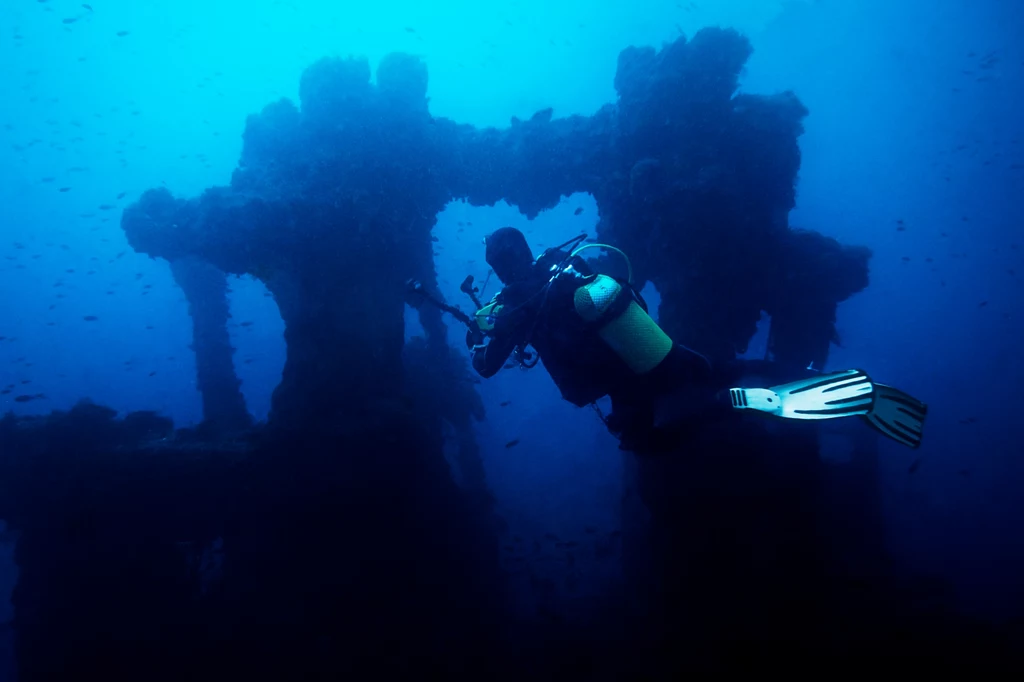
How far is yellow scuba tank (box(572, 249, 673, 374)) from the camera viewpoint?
415 cm

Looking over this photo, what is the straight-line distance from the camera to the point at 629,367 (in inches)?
174

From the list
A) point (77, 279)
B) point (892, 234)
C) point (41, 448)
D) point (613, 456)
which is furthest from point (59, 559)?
point (77, 279)

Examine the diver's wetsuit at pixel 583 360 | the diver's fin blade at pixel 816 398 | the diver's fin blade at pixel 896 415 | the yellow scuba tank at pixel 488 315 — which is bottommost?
the diver's fin blade at pixel 896 415

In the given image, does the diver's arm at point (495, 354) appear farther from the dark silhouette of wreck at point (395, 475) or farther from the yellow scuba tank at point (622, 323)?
the dark silhouette of wreck at point (395, 475)

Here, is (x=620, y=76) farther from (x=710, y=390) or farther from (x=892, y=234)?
(x=892, y=234)

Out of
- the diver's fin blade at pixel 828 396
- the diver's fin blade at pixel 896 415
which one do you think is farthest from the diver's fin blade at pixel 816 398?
the diver's fin blade at pixel 896 415

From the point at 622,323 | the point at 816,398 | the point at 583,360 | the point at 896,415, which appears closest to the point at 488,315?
the point at 583,360

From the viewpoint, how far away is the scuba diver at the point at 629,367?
3.96m

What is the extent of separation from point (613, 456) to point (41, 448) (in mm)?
26915

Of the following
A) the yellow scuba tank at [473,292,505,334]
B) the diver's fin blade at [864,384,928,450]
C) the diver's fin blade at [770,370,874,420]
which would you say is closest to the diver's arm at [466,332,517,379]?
the yellow scuba tank at [473,292,505,334]

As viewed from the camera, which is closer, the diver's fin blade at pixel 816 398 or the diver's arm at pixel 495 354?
the diver's fin blade at pixel 816 398

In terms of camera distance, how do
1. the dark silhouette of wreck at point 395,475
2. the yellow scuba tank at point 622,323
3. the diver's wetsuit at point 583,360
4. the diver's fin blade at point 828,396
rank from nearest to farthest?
the diver's fin blade at point 828,396 < the yellow scuba tank at point 622,323 < the diver's wetsuit at point 583,360 < the dark silhouette of wreck at point 395,475

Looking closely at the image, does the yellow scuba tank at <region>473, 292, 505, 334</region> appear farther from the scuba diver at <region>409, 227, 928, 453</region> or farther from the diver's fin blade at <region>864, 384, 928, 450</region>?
the diver's fin blade at <region>864, 384, 928, 450</region>

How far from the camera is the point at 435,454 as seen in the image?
9648 millimetres
